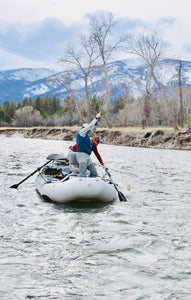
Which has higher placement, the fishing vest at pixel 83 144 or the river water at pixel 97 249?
the fishing vest at pixel 83 144

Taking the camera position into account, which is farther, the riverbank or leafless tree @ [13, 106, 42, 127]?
leafless tree @ [13, 106, 42, 127]

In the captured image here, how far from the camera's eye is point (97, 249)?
20.1ft

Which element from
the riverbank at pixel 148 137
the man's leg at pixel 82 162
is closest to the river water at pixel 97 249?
the man's leg at pixel 82 162

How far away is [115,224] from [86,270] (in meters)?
2.76

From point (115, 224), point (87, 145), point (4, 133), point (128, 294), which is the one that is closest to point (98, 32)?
point (87, 145)

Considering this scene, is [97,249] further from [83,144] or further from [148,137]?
[148,137]

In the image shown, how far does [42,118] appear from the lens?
129 m

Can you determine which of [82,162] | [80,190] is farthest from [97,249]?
[82,162]

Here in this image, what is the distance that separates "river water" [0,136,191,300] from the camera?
4.57 m

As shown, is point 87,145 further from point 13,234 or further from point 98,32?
point 98,32

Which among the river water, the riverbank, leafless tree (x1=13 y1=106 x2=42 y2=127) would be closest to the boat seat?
the river water

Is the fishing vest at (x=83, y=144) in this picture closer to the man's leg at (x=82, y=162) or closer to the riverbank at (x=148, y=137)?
the man's leg at (x=82, y=162)

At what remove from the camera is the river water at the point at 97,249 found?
4.57 m

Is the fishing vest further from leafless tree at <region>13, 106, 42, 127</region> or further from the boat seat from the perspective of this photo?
leafless tree at <region>13, 106, 42, 127</region>
